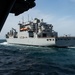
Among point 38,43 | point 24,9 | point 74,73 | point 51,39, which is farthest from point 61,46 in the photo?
point 24,9

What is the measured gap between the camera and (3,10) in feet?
22.7

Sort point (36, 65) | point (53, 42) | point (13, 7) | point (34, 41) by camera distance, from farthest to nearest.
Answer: point (34, 41), point (53, 42), point (36, 65), point (13, 7)

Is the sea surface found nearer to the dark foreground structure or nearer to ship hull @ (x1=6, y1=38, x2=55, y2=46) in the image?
the dark foreground structure

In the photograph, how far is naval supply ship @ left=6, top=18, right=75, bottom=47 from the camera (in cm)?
6191

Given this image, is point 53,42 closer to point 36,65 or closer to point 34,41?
point 34,41

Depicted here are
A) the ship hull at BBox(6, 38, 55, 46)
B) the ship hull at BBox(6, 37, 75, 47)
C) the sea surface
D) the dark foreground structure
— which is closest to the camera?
the dark foreground structure

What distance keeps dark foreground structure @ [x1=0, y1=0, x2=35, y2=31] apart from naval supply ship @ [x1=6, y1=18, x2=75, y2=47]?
5138cm

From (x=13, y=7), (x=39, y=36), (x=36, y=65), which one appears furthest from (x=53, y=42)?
(x=13, y=7)

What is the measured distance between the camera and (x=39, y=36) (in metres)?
70.5

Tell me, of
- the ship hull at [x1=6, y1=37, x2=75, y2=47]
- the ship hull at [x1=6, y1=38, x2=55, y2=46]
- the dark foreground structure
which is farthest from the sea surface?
the ship hull at [x1=6, y1=38, x2=55, y2=46]

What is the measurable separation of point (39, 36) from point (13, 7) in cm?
6173

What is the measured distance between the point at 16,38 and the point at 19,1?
77.1 m

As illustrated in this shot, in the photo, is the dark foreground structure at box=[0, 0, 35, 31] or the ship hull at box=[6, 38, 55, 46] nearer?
the dark foreground structure at box=[0, 0, 35, 31]

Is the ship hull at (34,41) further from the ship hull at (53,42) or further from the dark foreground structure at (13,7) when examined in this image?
the dark foreground structure at (13,7)
